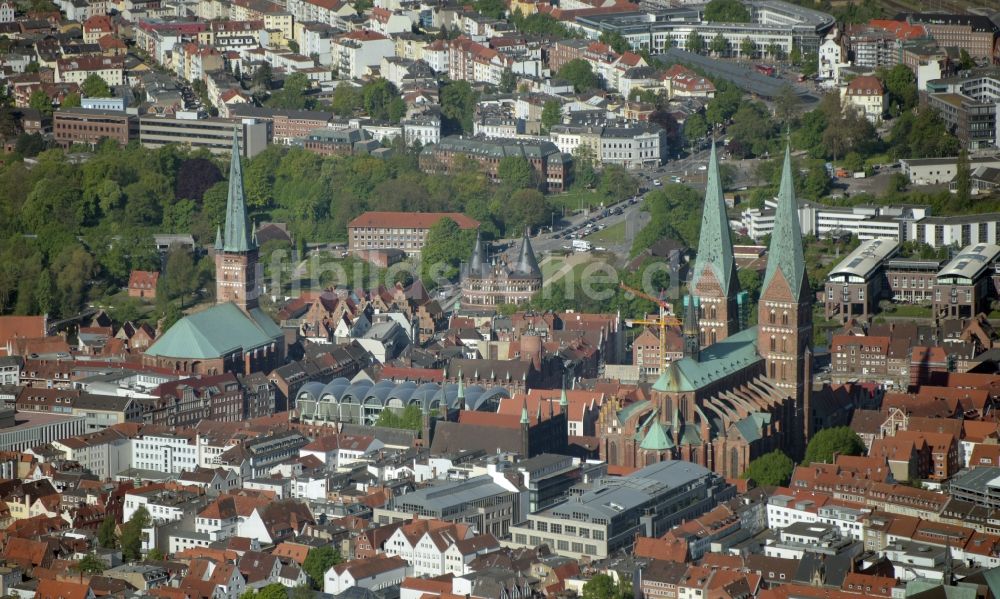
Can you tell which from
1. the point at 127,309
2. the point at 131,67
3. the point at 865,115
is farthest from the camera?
the point at 131,67

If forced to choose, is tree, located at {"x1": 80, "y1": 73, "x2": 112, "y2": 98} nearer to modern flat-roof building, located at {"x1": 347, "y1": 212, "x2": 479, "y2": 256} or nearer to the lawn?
modern flat-roof building, located at {"x1": 347, "y1": 212, "x2": 479, "y2": 256}

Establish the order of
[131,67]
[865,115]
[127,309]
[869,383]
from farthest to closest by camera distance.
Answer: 1. [131,67]
2. [865,115]
3. [127,309]
4. [869,383]

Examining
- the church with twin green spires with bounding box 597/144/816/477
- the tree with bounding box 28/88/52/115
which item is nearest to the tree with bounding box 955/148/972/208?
the church with twin green spires with bounding box 597/144/816/477

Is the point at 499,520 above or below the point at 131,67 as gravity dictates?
below

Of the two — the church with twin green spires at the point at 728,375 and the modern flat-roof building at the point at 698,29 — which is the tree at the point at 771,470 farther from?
the modern flat-roof building at the point at 698,29

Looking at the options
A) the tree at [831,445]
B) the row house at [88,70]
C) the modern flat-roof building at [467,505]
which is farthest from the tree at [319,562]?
the row house at [88,70]

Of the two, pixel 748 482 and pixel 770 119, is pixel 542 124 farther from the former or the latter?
pixel 748 482

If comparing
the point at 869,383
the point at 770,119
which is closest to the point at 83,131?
the point at 770,119
